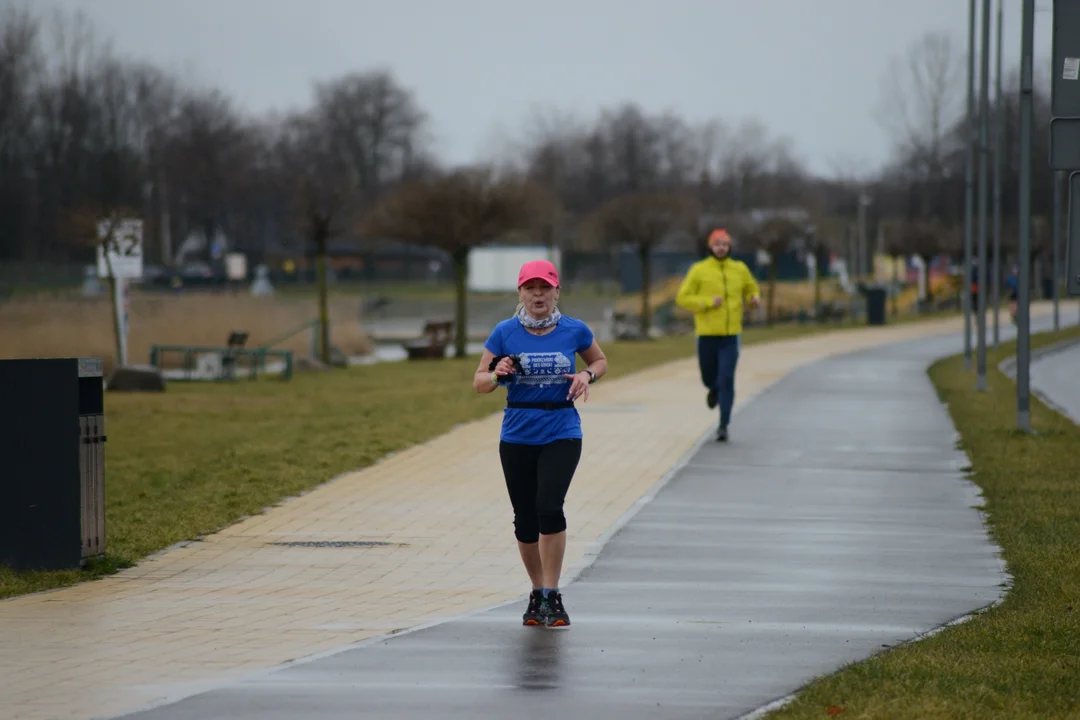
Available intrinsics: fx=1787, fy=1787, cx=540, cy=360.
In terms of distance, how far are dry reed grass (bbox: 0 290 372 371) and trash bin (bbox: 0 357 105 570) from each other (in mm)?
20360

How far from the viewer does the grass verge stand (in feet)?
37.1

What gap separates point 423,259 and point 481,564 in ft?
333

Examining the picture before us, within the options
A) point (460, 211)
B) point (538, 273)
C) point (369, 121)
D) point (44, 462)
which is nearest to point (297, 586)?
point (44, 462)

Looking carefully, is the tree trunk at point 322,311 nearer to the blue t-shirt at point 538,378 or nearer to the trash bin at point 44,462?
the trash bin at point 44,462

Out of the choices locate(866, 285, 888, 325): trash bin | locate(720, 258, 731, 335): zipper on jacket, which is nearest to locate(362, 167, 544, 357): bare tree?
locate(866, 285, 888, 325): trash bin

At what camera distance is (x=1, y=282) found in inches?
2323

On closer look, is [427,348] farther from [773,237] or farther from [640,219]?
[773,237]

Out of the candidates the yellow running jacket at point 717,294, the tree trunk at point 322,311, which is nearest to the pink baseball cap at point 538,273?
the yellow running jacket at point 717,294

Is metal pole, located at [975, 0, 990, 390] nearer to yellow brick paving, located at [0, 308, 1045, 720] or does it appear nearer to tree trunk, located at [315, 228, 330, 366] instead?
yellow brick paving, located at [0, 308, 1045, 720]

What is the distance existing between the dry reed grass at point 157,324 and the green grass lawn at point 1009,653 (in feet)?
67.4

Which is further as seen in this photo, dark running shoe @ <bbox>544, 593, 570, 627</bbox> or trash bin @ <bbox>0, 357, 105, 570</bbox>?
trash bin @ <bbox>0, 357, 105, 570</bbox>

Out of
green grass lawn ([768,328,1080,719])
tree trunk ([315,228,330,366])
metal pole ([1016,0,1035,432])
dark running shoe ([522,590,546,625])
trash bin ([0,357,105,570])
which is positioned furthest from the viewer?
tree trunk ([315,228,330,366])

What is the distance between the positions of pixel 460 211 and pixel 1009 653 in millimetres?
33690

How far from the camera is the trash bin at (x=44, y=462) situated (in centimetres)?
910
